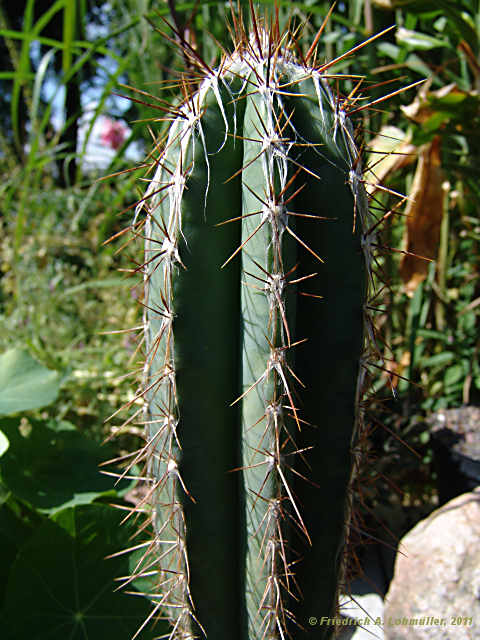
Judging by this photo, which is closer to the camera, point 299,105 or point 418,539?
point 299,105

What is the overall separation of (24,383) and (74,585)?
54 centimetres


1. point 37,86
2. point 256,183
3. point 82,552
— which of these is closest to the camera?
point 256,183

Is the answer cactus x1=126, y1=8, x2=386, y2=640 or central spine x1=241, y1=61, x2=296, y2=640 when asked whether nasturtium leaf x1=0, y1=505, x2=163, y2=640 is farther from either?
central spine x1=241, y1=61, x2=296, y2=640

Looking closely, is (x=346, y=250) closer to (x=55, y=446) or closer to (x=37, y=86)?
(x=55, y=446)

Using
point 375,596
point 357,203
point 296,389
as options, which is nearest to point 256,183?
point 357,203

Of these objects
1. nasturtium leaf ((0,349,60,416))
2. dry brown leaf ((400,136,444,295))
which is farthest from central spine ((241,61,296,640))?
dry brown leaf ((400,136,444,295))

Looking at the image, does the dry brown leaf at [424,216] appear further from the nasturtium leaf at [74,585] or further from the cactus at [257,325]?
the nasturtium leaf at [74,585]

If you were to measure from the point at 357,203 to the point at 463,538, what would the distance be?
0.82 metres

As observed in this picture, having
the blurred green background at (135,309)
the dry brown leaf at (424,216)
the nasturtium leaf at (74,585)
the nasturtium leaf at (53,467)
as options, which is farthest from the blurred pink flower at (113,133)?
the nasturtium leaf at (74,585)

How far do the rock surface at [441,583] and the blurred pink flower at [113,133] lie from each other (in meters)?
3.25

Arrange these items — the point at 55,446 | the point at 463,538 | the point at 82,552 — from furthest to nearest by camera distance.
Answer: the point at 55,446, the point at 463,538, the point at 82,552

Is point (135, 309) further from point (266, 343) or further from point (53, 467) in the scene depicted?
point (266, 343)

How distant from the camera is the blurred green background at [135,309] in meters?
0.94

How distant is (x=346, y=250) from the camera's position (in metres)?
0.70
